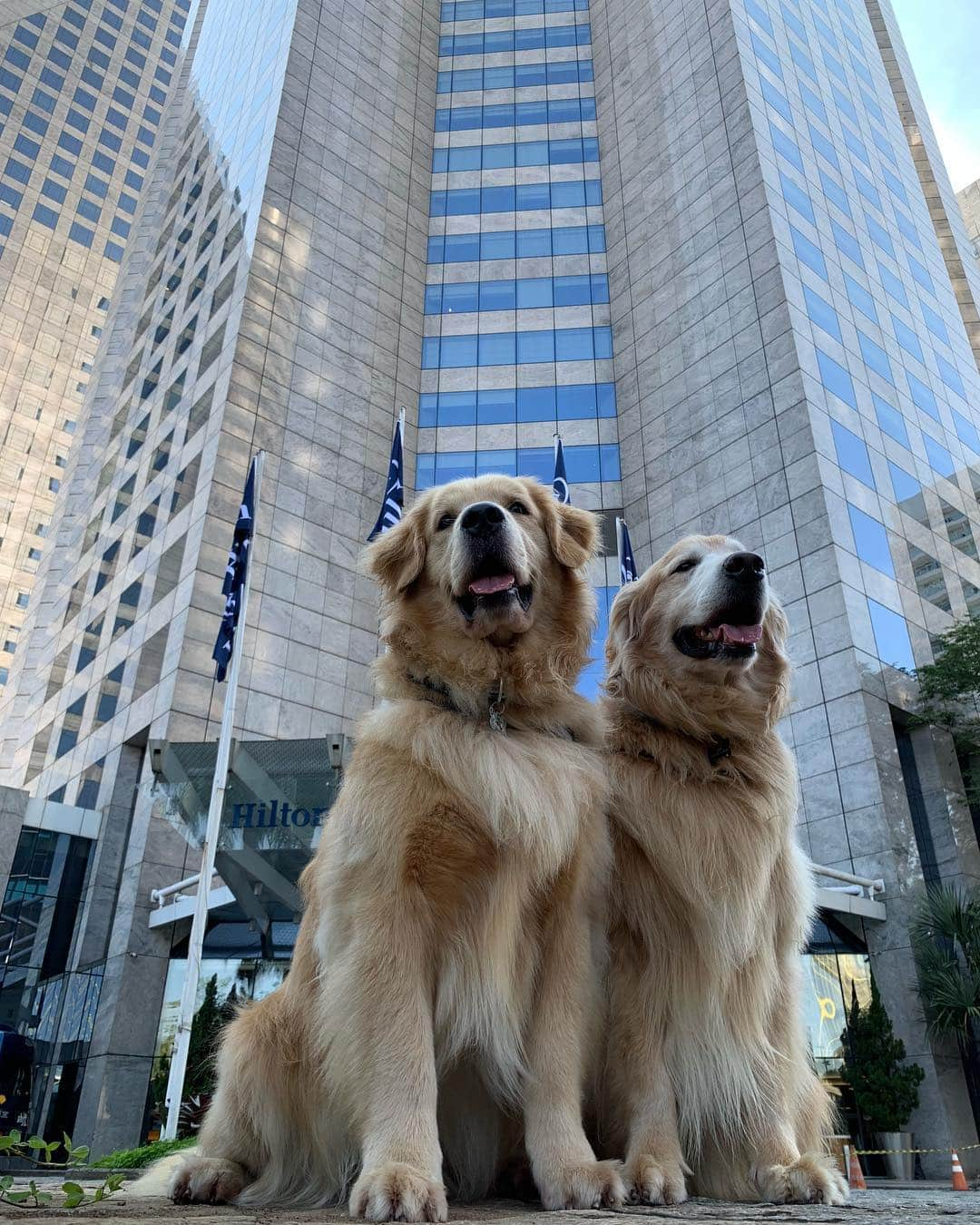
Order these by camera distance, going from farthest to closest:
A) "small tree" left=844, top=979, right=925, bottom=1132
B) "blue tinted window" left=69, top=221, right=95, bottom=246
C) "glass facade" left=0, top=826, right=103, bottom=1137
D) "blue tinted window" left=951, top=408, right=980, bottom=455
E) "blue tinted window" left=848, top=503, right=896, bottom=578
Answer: "blue tinted window" left=69, top=221, right=95, bottom=246 < "blue tinted window" left=951, top=408, right=980, bottom=455 < "blue tinted window" left=848, top=503, right=896, bottom=578 < "glass facade" left=0, top=826, right=103, bottom=1137 < "small tree" left=844, top=979, right=925, bottom=1132

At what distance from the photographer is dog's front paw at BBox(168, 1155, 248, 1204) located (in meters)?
2.87

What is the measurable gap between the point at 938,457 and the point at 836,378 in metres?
6.06

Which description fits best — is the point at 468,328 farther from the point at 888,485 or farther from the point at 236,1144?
the point at 236,1144

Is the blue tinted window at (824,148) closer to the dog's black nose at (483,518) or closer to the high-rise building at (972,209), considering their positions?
the dog's black nose at (483,518)

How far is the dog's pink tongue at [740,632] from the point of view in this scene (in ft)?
12.1

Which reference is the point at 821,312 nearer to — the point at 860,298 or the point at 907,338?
the point at 860,298

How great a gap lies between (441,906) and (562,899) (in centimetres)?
43

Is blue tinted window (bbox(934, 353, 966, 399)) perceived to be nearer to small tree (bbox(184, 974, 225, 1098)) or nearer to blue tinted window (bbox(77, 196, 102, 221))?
small tree (bbox(184, 974, 225, 1098))

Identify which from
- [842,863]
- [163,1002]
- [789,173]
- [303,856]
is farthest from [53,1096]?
[789,173]

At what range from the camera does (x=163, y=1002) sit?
23.0 meters

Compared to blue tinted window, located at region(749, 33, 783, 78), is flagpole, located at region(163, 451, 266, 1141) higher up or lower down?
lower down

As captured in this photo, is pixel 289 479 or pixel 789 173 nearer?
pixel 289 479

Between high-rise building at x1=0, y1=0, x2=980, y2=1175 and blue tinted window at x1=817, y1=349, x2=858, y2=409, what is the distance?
323 millimetres

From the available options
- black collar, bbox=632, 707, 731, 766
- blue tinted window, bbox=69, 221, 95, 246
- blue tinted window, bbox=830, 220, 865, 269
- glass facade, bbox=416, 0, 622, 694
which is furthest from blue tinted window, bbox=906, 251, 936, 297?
blue tinted window, bbox=69, 221, 95, 246
